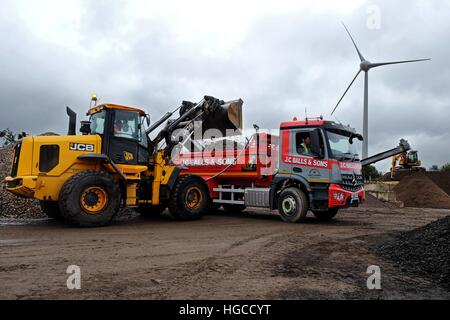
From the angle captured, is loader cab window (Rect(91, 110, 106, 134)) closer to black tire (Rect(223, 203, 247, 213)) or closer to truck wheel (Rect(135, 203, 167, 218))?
truck wheel (Rect(135, 203, 167, 218))

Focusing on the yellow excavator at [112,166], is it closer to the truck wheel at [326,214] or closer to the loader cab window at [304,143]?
the loader cab window at [304,143]

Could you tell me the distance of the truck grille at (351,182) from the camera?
10.8m

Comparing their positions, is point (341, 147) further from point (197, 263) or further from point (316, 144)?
point (197, 263)

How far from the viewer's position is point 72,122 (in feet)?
33.7

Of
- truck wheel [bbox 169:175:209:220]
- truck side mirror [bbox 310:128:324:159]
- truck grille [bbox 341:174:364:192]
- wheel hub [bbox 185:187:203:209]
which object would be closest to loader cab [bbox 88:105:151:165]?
truck wheel [bbox 169:175:209:220]

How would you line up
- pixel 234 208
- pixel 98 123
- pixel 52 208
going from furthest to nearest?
pixel 234 208
pixel 52 208
pixel 98 123

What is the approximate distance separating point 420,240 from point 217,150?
292 inches

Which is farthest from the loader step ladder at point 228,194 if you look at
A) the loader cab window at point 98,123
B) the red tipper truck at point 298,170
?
the loader cab window at point 98,123

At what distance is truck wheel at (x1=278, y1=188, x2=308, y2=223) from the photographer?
36.0ft

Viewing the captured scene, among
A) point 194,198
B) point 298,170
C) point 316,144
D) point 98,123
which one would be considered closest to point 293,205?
point 298,170

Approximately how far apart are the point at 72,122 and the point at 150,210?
362cm

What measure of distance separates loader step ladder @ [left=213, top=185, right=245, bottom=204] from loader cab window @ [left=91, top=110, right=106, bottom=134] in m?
4.63
